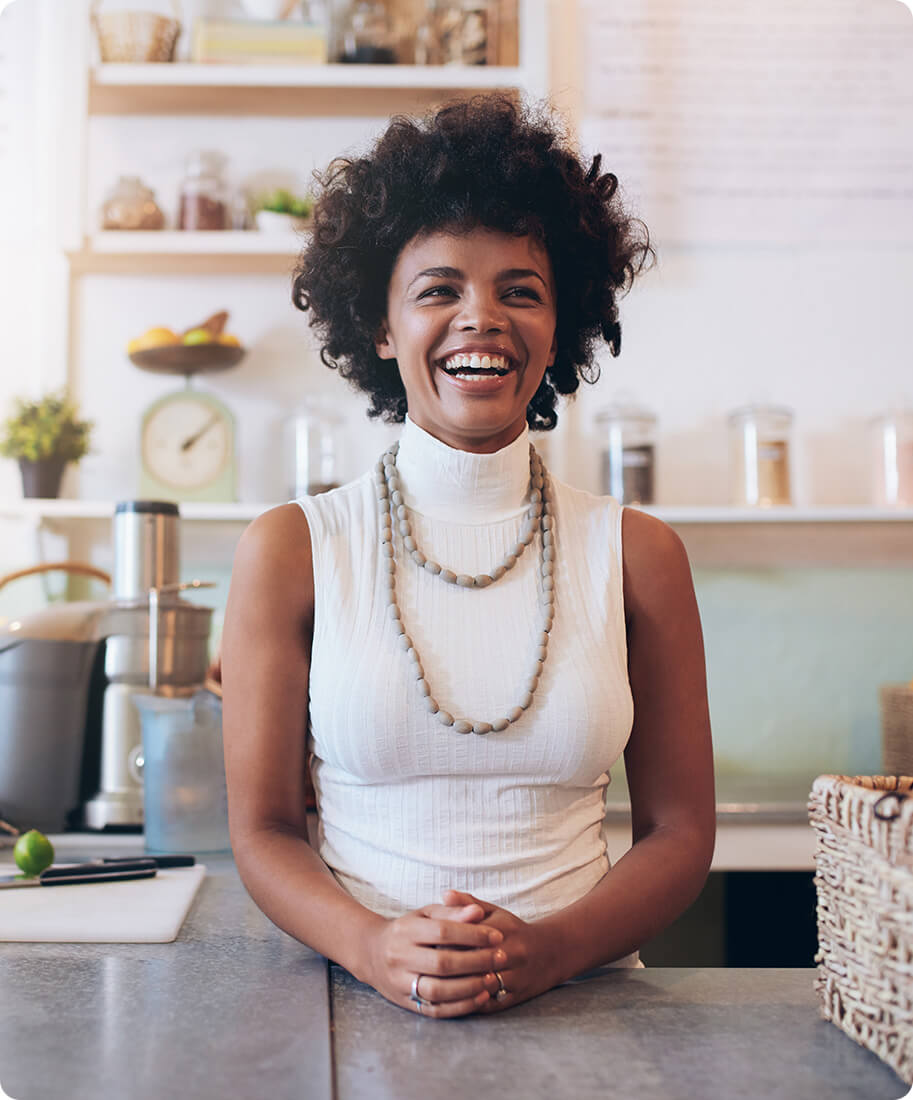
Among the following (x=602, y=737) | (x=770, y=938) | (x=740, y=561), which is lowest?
(x=770, y=938)

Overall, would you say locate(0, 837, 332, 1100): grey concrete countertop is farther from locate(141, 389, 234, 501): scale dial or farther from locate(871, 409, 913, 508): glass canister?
locate(871, 409, 913, 508): glass canister

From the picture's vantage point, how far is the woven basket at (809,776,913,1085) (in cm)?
56

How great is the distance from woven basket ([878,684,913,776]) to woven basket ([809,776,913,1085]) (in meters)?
1.06

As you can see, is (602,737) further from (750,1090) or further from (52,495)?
(52,495)

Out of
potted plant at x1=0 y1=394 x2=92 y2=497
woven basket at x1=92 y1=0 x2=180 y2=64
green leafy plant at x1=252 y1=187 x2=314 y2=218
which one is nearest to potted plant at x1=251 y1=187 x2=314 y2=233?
green leafy plant at x1=252 y1=187 x2=314 y2=218

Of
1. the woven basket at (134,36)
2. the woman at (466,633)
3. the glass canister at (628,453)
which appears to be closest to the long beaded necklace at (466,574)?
the woman at (466,633)

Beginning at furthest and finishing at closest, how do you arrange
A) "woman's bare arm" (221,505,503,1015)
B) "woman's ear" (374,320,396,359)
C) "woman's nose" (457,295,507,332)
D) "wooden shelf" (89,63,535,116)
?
"wooden shelf" (89,63,535,116), "woman's ear" (374,320,396,359), "woman's nose" (457,295,507,332), "woman's bare arm" (221,505,503,1015)

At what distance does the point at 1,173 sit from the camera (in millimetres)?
1915

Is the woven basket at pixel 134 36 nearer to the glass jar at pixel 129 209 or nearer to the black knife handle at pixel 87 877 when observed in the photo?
the glass jar at pixel 129 209

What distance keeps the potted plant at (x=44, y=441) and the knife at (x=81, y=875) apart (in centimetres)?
89

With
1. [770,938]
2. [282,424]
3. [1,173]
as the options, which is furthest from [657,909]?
[1,173]

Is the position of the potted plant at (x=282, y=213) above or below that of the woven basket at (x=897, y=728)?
above

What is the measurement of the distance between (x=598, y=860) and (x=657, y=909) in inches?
3.1

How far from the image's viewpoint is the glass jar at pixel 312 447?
6.00 ft
